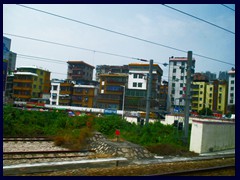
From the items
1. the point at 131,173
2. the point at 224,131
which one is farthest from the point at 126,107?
the point at 131,173

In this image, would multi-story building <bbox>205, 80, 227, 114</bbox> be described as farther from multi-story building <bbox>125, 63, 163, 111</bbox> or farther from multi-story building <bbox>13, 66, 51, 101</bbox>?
multi-story building <bbox>13, 66, 51, 101</bbox>

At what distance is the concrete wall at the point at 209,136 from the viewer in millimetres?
14578

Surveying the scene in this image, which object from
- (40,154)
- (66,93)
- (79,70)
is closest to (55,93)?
(66,93)

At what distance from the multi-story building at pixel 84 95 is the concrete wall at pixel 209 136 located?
4659 centimetres

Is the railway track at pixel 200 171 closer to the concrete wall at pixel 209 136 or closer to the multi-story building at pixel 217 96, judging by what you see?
the concrete wall at pixel 209 136

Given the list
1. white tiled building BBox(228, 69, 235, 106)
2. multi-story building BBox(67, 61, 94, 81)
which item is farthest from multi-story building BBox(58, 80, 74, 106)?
white tiled building BBox(228, 69, 235, 106)

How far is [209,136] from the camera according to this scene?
15.1 m

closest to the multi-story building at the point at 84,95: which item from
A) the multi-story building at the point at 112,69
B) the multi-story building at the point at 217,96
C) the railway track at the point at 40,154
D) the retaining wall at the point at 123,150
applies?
the multi-story building at the point at 112,69

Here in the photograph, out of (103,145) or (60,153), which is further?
(103,145)

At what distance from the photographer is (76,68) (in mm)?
77562

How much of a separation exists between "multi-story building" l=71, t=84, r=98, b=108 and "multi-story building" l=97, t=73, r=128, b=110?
1.79 m

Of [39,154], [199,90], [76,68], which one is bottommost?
[39,154]

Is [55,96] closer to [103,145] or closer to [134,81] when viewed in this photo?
[134,81]

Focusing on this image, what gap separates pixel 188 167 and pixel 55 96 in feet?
192
